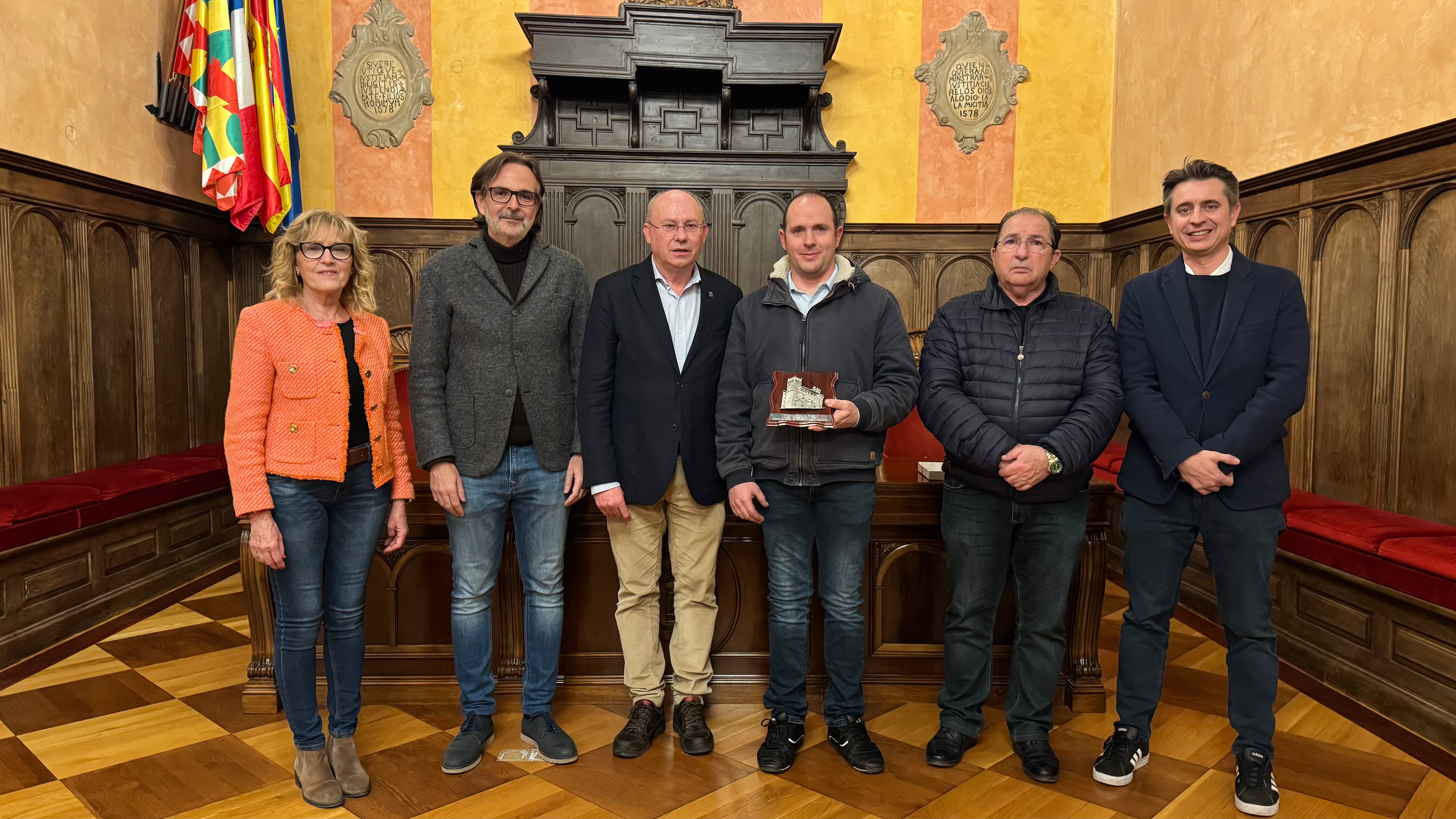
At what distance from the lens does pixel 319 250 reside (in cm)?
212

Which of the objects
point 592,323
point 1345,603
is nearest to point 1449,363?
point 1345,603

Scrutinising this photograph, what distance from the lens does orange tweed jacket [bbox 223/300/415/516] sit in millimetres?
2059

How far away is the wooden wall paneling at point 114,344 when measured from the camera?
441 centimetres

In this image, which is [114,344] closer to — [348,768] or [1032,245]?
[348,768]

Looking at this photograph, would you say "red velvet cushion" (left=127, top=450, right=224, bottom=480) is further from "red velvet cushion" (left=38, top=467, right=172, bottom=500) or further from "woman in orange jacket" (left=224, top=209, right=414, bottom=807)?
"woman in orange jacket" (left=224, top=209, right=414, bottom=807)

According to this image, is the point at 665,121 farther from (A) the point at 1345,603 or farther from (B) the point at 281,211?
(A) the point at 1345,603

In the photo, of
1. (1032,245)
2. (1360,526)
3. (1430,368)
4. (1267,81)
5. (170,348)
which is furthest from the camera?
(170,348)

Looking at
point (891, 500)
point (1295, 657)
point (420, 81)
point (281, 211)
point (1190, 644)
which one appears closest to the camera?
point (891, 500)

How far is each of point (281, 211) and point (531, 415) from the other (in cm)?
366

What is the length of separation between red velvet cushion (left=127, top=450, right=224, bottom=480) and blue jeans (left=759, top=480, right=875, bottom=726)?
3588mm

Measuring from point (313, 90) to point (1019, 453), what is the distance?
5.59 metres

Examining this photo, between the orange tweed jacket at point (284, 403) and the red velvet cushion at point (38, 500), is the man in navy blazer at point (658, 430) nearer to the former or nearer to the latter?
the orange tweed jacket at point (284, 403)

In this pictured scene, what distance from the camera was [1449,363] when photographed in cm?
320

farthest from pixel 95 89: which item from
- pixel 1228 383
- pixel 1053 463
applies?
pixel 1228 383
